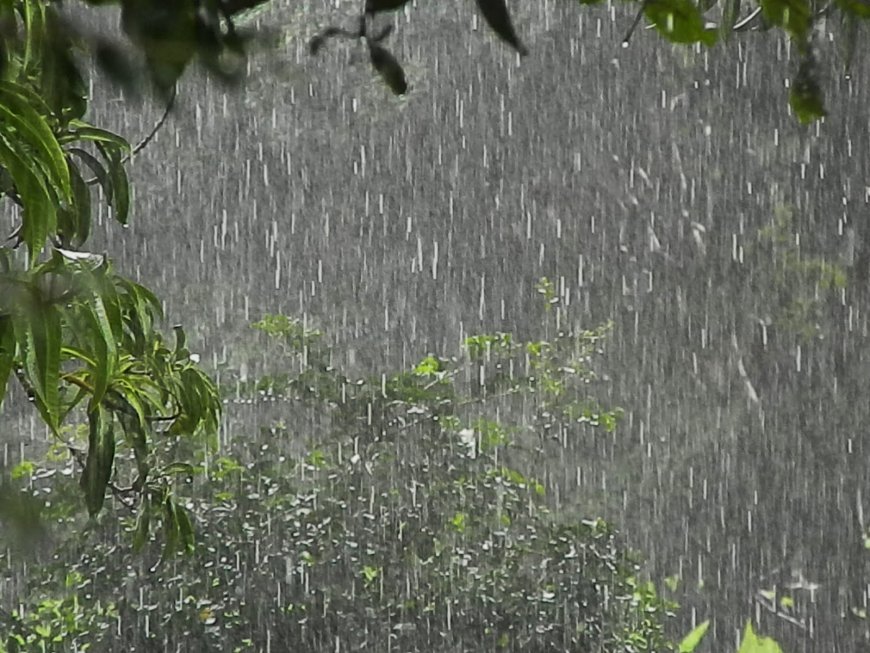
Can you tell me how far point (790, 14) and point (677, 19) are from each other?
0.05 metres

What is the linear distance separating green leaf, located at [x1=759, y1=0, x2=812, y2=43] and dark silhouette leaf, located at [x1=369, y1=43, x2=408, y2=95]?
135 mm

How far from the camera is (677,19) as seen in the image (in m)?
0.45

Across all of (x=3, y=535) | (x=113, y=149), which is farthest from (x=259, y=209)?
(x=3, y=535)

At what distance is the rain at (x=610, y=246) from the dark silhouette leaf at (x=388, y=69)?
2.53 m

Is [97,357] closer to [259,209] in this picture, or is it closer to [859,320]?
[259,209]

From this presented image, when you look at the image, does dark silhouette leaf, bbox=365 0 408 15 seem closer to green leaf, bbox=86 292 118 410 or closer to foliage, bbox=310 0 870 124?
foliage, bbox=310 0 870 124

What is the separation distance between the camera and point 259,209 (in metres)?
3.13

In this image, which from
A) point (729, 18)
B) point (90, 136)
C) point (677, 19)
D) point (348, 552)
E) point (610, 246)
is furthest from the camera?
point (610, 246)

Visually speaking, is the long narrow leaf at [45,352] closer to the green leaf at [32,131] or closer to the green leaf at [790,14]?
the green leaf at [32,131]

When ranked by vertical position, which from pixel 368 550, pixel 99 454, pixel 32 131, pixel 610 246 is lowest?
pixel 368 550

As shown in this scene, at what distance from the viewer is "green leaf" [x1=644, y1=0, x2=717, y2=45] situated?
442 millimetres

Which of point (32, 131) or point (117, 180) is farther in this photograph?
point (117, 180)

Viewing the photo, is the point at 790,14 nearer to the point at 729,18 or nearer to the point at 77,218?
the point at 729,18

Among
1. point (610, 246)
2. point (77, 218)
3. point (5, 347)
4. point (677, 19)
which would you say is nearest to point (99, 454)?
point (77, 218)
